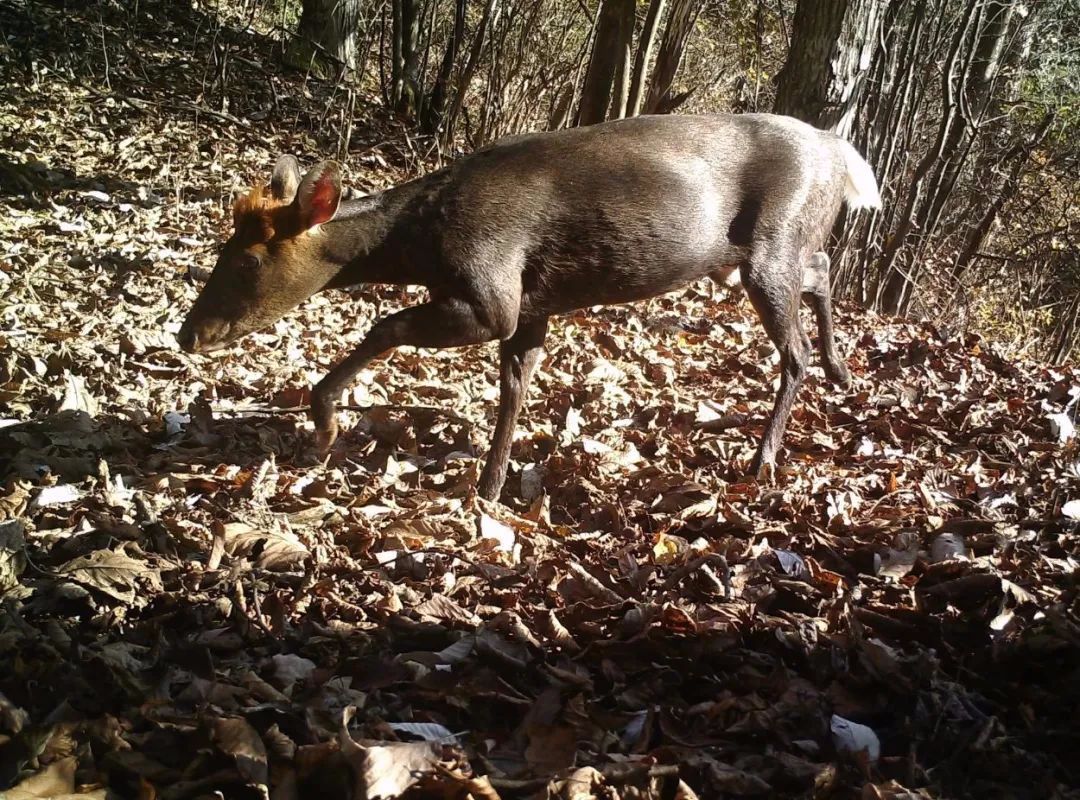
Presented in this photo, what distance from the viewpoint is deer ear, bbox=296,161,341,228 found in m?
4.41

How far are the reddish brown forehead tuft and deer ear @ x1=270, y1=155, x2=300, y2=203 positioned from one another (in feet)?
0.10

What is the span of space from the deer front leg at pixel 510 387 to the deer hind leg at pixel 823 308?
5.41 ft

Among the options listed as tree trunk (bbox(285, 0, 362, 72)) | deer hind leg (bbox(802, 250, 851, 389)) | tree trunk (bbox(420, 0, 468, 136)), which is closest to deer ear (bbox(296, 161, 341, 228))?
deer hind leg (bbox(802, 250, 851, 389))

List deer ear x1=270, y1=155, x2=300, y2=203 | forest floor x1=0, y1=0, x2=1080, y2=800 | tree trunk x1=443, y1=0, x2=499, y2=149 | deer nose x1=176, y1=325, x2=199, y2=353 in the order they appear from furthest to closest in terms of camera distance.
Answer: tree trunk x1=443, y1=0, x2=499, y2=149, deer nose x1=176, y1=325, x2=199, y2=353, deer ear x1=270, y1=155, x2=300, y2=203, forest floor x1=0, y1=0, x2=1080, y2=800

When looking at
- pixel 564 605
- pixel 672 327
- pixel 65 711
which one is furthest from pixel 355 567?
pixel 672 327

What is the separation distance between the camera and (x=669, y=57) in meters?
8.95

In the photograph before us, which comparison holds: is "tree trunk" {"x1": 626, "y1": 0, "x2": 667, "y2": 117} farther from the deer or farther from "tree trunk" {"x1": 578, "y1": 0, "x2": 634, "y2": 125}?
the deer

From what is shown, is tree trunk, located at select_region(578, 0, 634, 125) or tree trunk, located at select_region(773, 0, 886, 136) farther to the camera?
tree trunk, located at select_region(578, 0, 634, 125)

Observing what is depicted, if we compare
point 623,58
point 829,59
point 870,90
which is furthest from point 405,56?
point 829,59

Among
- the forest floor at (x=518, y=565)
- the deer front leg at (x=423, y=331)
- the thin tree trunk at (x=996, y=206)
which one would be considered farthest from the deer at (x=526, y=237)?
the thin tree trunk at (x=996, y=206)

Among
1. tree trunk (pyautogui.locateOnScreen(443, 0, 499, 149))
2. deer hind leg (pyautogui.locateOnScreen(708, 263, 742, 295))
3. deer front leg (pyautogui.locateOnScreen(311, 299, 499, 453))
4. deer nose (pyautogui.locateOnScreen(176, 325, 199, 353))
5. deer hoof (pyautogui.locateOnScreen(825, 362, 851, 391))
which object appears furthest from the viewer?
tree trunk (pyautogui.locateOnScreen(443, 0, 499, 149))

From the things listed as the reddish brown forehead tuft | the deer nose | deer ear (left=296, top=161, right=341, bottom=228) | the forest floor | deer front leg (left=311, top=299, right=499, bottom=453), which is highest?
deer ear (left=296, top=161, right=341, bottom=228)

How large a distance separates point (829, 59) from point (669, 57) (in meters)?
2.06

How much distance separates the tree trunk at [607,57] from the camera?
8383 millimetres
